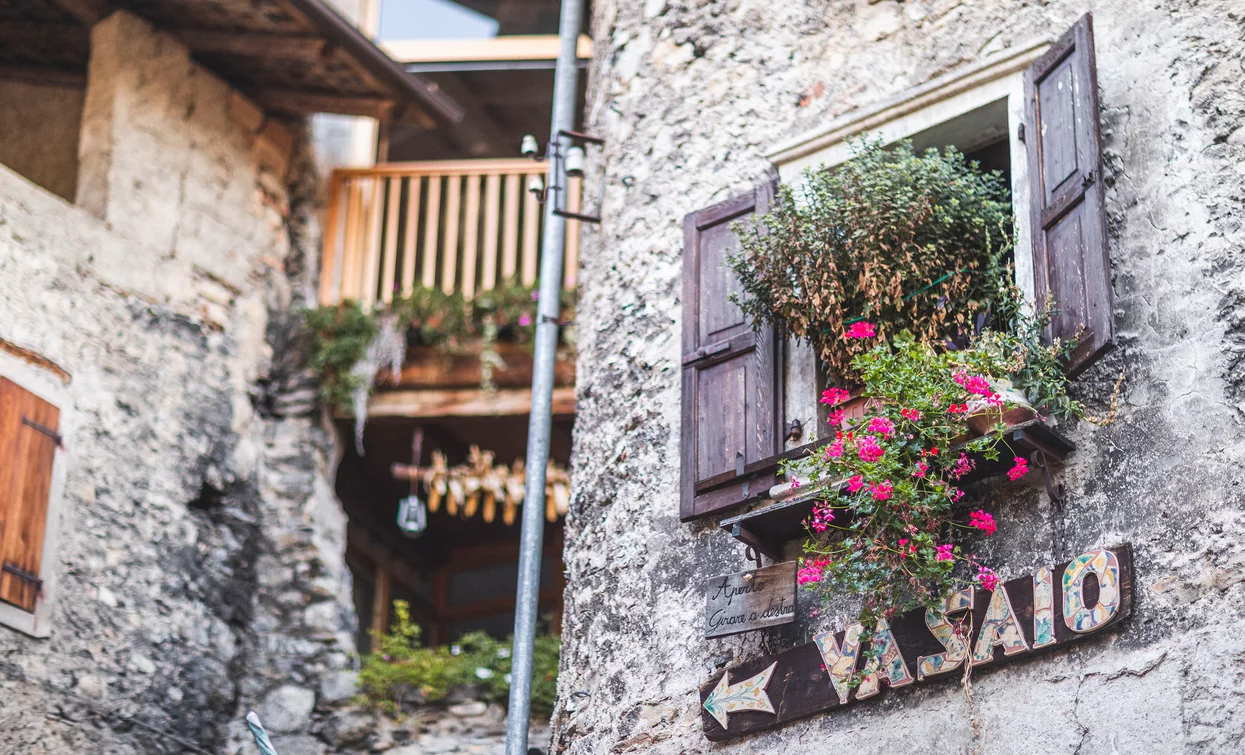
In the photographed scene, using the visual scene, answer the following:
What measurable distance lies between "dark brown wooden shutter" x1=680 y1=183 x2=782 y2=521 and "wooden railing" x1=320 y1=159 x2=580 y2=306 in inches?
117

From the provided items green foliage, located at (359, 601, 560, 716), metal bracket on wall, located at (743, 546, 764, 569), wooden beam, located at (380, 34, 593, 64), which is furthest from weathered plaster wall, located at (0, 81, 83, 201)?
metal bracket on wall, located at (743, 546, 764, 569)

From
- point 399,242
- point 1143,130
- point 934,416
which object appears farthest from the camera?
point 399,242

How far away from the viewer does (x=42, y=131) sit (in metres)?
9.16

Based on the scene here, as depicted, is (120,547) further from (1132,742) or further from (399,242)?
(1132,742)

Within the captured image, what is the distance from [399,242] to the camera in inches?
421

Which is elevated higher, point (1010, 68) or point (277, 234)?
point (277, 234)

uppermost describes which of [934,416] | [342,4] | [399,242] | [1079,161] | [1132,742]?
[342,4]

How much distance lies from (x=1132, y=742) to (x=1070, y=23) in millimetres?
2540

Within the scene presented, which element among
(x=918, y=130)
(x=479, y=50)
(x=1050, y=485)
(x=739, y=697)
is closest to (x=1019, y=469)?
(x=1050, y=485)

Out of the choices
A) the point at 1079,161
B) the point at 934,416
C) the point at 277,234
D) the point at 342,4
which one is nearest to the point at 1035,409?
the point at 934,416

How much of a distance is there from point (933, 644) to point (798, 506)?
0.60 metres

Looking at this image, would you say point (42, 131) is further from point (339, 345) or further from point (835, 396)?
point (835, 396)

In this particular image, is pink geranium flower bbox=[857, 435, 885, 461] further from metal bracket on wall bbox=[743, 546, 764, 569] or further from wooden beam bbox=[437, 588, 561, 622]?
wooden beam bbox=[437, 588, 561, 622]

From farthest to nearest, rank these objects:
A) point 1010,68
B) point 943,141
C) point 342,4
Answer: point 342,4
point 943,141
point 1010,68
